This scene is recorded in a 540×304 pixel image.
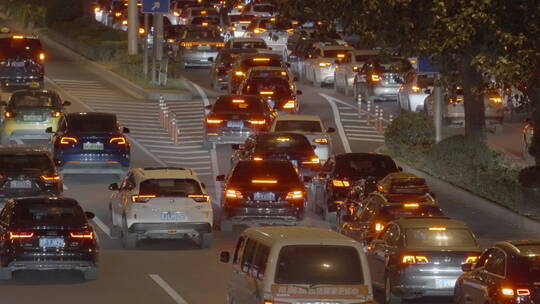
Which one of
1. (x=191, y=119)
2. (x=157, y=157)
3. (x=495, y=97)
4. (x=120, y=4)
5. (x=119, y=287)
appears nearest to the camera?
(x=119, y=287)

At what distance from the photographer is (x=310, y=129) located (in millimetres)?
37938

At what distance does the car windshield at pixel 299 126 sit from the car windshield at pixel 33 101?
6392mm

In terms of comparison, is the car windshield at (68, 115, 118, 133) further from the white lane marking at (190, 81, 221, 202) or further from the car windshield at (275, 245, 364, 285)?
the car windshield at (275, 245, 364, 285)

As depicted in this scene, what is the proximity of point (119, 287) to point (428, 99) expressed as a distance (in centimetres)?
2316

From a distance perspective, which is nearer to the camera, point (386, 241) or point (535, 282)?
point (535, 282)

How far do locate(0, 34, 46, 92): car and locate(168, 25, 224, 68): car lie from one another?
37.4 feet

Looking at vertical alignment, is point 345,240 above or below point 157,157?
above

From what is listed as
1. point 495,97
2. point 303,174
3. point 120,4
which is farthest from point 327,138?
point 120,4

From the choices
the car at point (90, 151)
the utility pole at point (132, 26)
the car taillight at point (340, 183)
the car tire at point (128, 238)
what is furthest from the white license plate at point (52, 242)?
the utility pole at point (132, 26)

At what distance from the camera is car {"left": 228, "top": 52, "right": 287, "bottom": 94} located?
49625 millimetres

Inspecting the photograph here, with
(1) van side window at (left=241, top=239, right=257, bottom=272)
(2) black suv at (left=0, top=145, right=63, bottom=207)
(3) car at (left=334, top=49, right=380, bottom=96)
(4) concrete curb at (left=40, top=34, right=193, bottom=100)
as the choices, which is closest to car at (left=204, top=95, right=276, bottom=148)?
(2) black suv at (left=0, top=145, right=63, bottom=207)

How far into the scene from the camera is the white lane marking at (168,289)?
864 inches

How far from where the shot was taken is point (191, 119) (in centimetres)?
4634

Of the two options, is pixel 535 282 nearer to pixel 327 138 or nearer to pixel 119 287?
pixel 119 287
